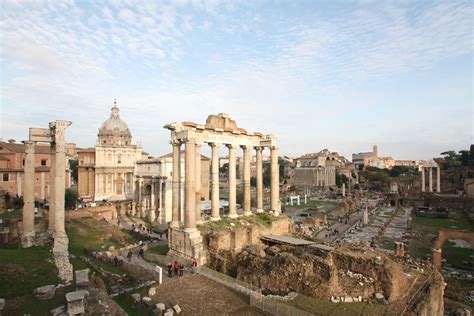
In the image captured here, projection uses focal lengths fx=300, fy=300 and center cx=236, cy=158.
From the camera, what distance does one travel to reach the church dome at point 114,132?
47.5 m

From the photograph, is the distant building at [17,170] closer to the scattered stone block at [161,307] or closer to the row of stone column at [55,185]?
the row of stone column at [55,185]

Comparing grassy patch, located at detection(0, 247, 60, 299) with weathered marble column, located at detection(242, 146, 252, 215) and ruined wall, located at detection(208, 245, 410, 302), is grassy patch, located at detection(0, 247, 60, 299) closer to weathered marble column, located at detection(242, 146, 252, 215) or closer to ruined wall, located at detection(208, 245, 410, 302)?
ruined wall, located at detection(208, 245, 410, 302)

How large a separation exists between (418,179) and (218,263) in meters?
78.4

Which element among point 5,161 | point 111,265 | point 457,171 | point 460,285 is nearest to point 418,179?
point 457,171

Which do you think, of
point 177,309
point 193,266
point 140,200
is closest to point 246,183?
point 193,266

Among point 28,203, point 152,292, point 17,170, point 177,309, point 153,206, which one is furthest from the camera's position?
point 153,206

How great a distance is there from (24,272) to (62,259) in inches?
79.5

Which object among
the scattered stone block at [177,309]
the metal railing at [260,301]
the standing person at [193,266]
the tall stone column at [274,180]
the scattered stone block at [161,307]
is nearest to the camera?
the metal railing at [260,301]

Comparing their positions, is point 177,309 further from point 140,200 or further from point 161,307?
point 140,200

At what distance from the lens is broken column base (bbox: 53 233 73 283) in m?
12.7

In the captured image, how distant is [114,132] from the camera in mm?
47781

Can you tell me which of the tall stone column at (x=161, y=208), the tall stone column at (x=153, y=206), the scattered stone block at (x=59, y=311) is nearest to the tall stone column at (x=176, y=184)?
the scattered stone block at (x=59, y=311)

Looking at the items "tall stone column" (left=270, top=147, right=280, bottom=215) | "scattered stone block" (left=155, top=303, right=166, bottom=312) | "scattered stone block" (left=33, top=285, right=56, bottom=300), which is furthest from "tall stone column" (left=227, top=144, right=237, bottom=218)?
"scattered stone block" (left=33, top=285, right=56, bottom=300)

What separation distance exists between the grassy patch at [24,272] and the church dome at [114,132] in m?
34.7
